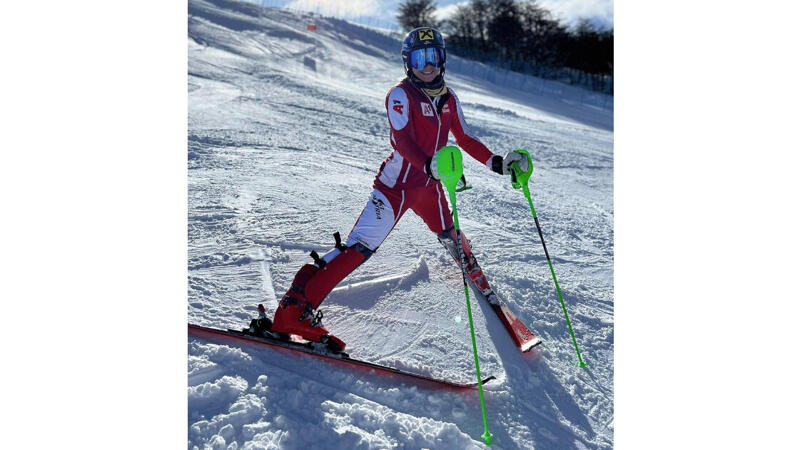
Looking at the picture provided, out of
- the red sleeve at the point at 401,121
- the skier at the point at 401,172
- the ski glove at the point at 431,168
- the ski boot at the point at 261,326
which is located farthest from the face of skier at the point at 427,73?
the ski boot at the point at 261,326

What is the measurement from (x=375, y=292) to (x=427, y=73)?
1.34 meters

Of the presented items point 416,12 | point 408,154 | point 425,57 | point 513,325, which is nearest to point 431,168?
point 408,154

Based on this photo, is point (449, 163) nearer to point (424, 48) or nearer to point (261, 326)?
point (424, 48)

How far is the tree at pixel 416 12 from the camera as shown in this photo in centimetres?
2384

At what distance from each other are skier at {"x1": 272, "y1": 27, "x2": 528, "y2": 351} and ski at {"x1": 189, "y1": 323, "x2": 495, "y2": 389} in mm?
74

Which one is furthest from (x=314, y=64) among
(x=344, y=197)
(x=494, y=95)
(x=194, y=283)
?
(x=194, y=283)

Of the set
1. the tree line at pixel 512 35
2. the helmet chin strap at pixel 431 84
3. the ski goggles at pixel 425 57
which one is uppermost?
the tree line at pixel 512 35

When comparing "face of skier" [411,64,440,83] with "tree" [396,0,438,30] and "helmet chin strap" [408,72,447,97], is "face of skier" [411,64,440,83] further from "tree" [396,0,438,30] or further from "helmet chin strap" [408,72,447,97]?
"tree" [396,0,438,30]

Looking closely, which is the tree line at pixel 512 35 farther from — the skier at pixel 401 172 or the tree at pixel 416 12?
the skier at pixel 401 172

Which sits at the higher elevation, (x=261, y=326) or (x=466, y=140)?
(x=466, y=140)

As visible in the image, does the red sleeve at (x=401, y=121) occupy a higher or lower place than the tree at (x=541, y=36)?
lower

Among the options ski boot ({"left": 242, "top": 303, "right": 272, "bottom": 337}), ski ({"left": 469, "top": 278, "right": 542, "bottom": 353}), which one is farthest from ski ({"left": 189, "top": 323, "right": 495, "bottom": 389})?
ski ({"left": 469, "top": 278, "right": 542, "bottom": 353})

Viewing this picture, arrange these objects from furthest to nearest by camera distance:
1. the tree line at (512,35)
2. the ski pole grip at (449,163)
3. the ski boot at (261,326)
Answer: the tree line at (512,35)
the ski boot at (261,326)
the ski pole grip at (449,163)

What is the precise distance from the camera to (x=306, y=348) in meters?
2.61
